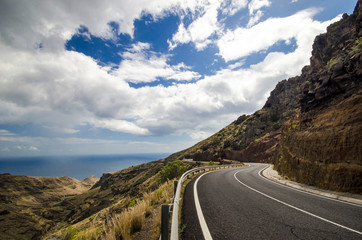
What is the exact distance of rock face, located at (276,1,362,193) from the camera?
336 inches

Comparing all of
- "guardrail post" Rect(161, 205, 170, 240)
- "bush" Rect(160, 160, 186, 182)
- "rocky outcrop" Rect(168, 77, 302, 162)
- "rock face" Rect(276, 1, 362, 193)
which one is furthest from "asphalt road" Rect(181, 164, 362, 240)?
"rocky outcrop" Rect(168, 77, 302, 162)

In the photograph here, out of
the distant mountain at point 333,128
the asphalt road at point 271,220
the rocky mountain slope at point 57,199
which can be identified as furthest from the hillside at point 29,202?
the distant mountain at point 333,128

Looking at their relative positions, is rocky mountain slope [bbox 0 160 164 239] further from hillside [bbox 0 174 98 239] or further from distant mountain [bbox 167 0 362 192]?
distant mountain [bbox 167 0 362 192]

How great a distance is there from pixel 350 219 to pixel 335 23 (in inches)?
2577

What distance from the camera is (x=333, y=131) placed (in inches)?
402

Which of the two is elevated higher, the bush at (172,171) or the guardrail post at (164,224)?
the guardrail post at (164,224)

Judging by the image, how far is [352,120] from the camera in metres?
9.23

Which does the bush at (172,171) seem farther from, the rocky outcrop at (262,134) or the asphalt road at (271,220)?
the asphalt road at (271,220)

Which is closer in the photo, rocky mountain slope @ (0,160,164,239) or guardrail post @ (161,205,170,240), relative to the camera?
guardrail post @ (161,205,170,240)

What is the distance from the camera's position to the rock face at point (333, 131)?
28.0 feet

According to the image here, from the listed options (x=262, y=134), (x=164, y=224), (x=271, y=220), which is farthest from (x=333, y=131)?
(x=262, y=134)

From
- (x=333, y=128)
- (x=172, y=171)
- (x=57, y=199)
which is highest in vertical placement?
(x=333, y=128)

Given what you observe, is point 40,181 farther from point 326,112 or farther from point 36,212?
point 326,112

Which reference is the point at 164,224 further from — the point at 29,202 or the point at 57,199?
the point at 57,199
